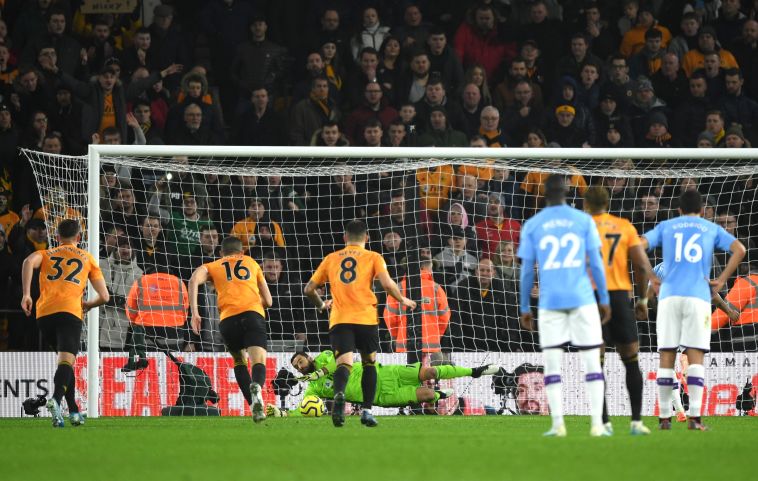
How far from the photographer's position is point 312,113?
60.2ft

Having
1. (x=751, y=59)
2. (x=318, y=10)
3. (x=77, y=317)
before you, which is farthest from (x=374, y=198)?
(x=751, y=59)

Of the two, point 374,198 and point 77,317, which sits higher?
point 374,198

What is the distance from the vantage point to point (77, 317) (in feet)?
42.1

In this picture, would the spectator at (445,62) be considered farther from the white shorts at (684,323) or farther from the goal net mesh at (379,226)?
the white shorts at (684,323)

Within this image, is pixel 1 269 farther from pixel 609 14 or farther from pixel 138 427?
pixel 609 14

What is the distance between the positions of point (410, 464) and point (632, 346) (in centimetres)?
324

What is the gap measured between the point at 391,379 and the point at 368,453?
634 centimetres

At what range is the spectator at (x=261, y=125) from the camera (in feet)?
59.9

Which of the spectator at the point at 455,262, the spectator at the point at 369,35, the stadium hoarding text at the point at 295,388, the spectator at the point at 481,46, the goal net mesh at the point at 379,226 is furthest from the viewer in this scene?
the spectator at the point at 481,46

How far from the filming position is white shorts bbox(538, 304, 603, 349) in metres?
9.69

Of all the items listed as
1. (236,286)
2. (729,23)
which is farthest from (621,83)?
(236,286)

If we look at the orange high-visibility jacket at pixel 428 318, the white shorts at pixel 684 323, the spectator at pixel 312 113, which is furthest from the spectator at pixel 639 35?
the white shorts at pixel 684 323

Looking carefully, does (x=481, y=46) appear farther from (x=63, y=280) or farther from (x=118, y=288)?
(x=63, y=280)

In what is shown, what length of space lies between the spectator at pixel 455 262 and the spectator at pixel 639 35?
555 centimetres
